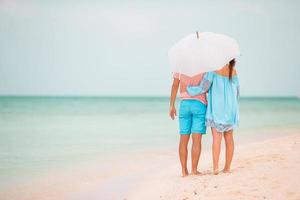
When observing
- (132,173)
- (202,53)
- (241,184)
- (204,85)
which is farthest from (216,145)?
(132,173)

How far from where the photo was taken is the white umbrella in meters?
5.48

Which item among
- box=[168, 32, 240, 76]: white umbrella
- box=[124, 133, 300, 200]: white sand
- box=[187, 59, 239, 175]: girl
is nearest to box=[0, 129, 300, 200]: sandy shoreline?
box=[124, 133, 300, 200]: white sand

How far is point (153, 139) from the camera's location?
13.9m

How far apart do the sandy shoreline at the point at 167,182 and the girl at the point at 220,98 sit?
521 mm

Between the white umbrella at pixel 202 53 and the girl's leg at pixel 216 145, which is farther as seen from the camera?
the girl's leg at pixel 216 145

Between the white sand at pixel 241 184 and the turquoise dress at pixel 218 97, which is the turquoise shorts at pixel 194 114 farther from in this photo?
the white sand at pixel 241 184

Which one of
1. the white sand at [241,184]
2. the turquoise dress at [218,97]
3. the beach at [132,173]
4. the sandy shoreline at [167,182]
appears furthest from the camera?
the turquoise dress at [218,97]

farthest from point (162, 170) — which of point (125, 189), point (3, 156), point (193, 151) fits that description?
point (3, 156)

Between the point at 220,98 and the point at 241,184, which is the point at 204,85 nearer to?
the point at 220,98

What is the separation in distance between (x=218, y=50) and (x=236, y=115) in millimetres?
792

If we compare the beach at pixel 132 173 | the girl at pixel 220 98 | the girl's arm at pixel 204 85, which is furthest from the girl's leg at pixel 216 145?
the girl's arm at pixel 204 85

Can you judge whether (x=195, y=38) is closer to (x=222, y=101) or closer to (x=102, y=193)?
(x=222, y=101)

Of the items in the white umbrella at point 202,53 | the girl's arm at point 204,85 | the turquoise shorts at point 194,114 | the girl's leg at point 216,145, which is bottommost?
the girl's leg at point 216,145

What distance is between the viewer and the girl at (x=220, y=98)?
18.5 feet
